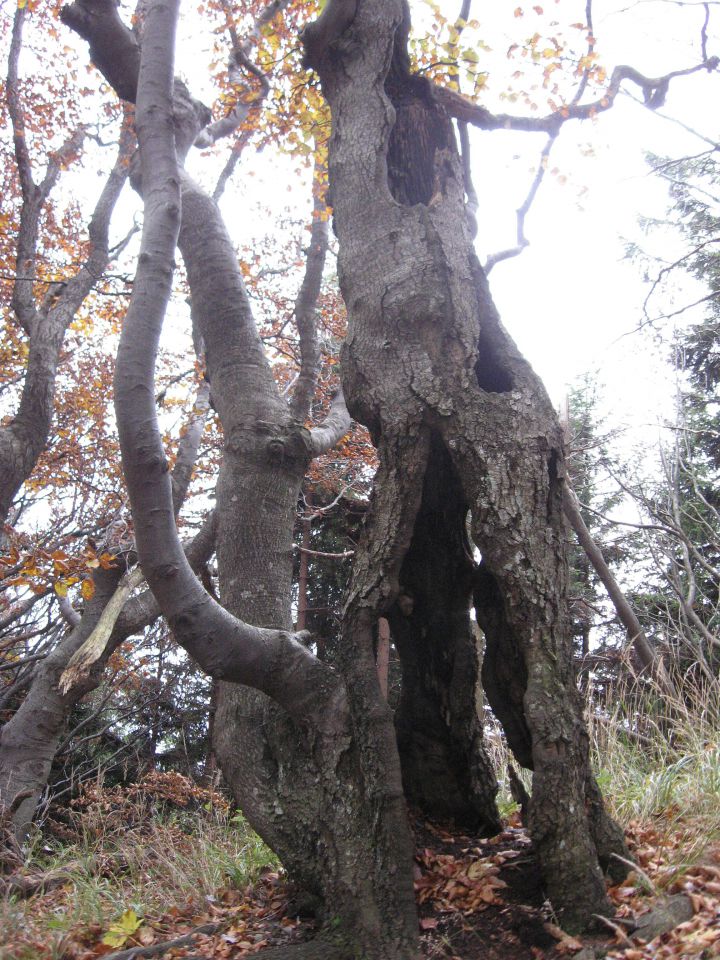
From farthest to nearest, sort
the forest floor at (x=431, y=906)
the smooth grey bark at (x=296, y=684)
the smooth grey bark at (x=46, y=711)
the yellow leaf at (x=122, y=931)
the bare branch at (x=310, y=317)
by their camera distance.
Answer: the smooth grey bark at (x=46, y=711)
the bare branch at (x=310, y=317)
the yellow leaf at (x=122, y=931)
the smooth grey bark at (x=296, y=684)
the forest floor at (x=431, y=906)

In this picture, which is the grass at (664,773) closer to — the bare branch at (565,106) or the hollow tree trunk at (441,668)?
the hollow tree trunk at (441,668)

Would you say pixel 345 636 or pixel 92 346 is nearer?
pixel 345 636

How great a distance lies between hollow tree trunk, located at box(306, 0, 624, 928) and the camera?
8.99ft

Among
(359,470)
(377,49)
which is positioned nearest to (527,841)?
(377,49)

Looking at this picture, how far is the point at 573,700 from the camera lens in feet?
9.25

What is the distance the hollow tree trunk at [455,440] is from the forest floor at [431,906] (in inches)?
6.8

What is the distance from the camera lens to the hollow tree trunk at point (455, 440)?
2.74 m

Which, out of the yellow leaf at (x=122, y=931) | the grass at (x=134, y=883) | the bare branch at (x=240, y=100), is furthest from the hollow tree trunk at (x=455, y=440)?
the bare branch at (x=240, y=100)

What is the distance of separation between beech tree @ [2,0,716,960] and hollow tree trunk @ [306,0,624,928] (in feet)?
0.04

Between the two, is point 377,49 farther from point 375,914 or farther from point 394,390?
point 375,914

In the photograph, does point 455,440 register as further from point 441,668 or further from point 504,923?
point 504,923

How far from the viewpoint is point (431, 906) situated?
2.93 meters

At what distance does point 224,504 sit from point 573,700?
206 cm

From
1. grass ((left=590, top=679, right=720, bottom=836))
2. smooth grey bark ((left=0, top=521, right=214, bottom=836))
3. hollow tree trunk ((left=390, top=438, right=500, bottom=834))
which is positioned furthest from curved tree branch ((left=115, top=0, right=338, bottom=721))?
smooth grey bark ((left=0, top=521, right=214, bottom=836))
